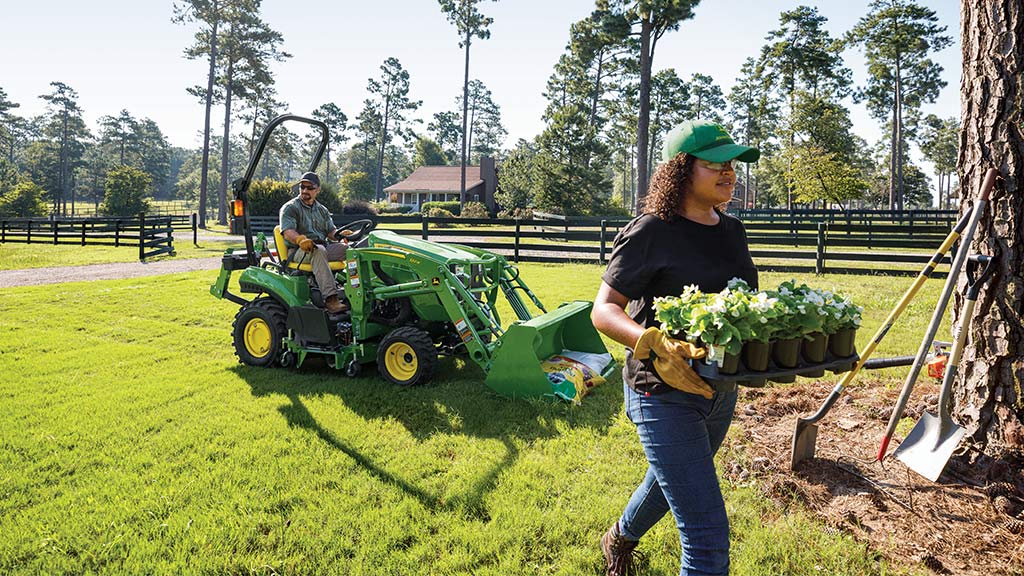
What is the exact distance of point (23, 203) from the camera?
3838 cm

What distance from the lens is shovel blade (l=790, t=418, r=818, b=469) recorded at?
11.3 feet

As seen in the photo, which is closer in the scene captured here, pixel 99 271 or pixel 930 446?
pixel 930 446

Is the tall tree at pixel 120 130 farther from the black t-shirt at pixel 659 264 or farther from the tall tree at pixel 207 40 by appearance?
the black t-shirt at pixel 659 264

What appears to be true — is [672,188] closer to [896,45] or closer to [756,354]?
[756,354]

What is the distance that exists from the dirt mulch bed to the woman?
124 centimetres

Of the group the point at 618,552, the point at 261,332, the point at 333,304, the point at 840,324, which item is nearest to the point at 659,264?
the point at 840,324

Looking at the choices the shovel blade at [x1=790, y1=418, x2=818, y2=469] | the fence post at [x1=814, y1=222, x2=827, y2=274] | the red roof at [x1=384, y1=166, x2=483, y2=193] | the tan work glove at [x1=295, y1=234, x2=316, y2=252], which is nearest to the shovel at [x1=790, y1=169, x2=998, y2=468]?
the shovel blade at [x1=790, y1=418, x2=818, y2=469]

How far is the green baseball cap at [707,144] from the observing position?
220cm

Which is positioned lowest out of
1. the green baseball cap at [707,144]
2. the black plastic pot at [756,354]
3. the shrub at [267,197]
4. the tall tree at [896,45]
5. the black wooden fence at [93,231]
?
the black plastic pot at [756,354]

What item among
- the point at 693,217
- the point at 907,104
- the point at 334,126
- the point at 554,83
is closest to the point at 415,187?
the point at 554,83

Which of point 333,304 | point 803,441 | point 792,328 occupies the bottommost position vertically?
point 803,441

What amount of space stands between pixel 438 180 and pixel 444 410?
191 ft

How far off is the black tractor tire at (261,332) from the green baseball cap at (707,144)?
15.8ft

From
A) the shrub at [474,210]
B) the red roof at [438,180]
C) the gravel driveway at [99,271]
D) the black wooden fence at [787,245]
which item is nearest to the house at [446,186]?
the red roof at [438,180]
